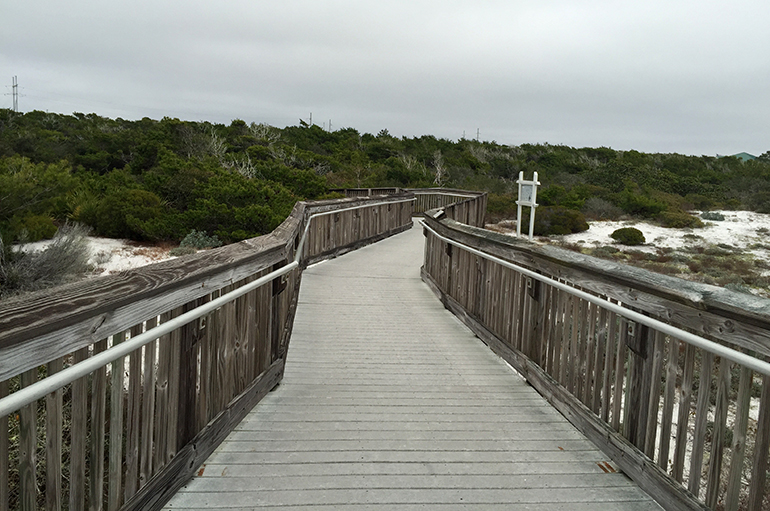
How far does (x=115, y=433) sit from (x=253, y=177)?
21262 millimetres

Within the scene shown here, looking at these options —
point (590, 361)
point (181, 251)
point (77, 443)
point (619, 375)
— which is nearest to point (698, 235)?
point (181, 251)

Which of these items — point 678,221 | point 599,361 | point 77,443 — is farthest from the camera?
point 678,221

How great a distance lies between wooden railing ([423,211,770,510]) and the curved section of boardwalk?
0.20 m

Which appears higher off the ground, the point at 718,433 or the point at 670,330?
the point at 670,330

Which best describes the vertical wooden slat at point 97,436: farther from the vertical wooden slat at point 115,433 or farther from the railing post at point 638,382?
the railing post at point 638,382

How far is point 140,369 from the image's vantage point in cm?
246

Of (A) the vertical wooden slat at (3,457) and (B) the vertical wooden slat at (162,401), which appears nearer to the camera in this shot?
(A) the vertical wooden slat at (3,457)

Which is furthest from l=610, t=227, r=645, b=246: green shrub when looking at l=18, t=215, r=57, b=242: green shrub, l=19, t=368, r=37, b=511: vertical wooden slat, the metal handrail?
l=19, t=368, r=37, b=511: vertical wooden slat

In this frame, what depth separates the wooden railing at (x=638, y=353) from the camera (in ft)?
7.85

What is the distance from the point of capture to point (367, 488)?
299cm

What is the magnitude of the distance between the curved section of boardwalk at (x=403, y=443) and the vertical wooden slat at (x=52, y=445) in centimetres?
93

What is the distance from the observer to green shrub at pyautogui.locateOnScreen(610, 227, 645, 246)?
20922mm

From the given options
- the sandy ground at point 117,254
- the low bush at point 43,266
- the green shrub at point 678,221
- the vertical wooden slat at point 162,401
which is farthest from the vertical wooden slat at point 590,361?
the green shrub at point 678,221

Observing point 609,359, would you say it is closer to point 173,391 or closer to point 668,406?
point 668,406
